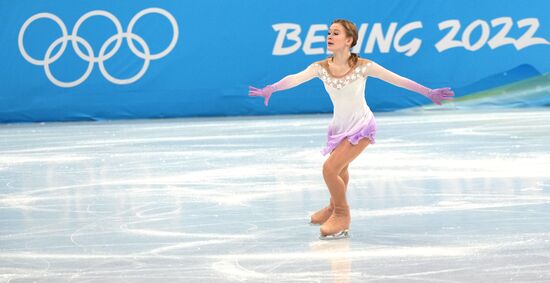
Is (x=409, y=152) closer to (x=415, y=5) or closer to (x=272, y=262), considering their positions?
(x=272, y=262)

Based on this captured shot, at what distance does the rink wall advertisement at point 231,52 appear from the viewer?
Answer: 15.8m

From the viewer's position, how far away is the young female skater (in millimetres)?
5090

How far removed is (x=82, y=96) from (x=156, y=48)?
129 cm

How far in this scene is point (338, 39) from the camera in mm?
5156

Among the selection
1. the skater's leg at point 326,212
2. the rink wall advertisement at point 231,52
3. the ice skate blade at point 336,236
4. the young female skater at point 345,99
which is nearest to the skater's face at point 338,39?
the young female skater at point 345,99

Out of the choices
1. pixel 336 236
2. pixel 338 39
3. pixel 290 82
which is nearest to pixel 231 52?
pixel 290 82

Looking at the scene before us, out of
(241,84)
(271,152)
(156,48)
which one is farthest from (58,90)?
(271,152)

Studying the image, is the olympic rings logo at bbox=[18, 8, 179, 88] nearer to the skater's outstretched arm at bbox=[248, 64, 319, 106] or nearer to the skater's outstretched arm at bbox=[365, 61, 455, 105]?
the skater's outstretched arm at bbox=[248, 64, 319, 106]

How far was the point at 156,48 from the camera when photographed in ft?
52.1

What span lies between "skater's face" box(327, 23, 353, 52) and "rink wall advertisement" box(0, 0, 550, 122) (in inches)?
420

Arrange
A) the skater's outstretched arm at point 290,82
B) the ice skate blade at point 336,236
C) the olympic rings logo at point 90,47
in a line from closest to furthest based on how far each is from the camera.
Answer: the ice skate blade at point 336,236 < the skater's outstretched arm at point 290,82 < the olympic rings logo at point 90,47

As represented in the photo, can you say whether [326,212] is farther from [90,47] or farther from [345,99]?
[90,47]

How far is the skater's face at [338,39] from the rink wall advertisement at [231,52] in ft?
35.0

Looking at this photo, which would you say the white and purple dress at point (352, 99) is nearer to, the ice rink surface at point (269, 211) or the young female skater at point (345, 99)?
the young female skater at point (345, 99)
